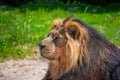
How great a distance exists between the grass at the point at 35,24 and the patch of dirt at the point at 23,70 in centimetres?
31

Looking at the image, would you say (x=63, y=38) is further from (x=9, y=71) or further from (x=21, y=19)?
(x=21, y=19)

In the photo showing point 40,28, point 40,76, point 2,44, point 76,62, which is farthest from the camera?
point 40,28

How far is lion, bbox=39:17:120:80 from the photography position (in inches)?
192

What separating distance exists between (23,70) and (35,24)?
3133 mm

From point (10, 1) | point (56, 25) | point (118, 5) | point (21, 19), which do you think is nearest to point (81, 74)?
point (56, 25)

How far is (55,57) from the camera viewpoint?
16.2ft

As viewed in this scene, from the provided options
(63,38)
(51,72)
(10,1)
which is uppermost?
(63,38)

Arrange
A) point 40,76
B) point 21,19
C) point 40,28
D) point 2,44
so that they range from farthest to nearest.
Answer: point 21,19 → point 40,28 → point 2,44 → point 40,76

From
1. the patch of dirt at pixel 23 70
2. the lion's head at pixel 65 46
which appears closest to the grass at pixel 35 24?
the patch of dirt at pixel 23 70

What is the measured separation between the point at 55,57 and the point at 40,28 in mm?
5150

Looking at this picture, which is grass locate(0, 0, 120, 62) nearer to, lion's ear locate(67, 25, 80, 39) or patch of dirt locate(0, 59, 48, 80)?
patch of dirt locate(0, 59, 48, 80)

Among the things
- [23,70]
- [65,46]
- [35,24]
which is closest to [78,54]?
[65,46]

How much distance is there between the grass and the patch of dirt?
0.31 m

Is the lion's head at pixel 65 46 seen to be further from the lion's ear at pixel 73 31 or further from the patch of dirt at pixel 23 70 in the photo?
the patch of dirt at pixel 23 70
